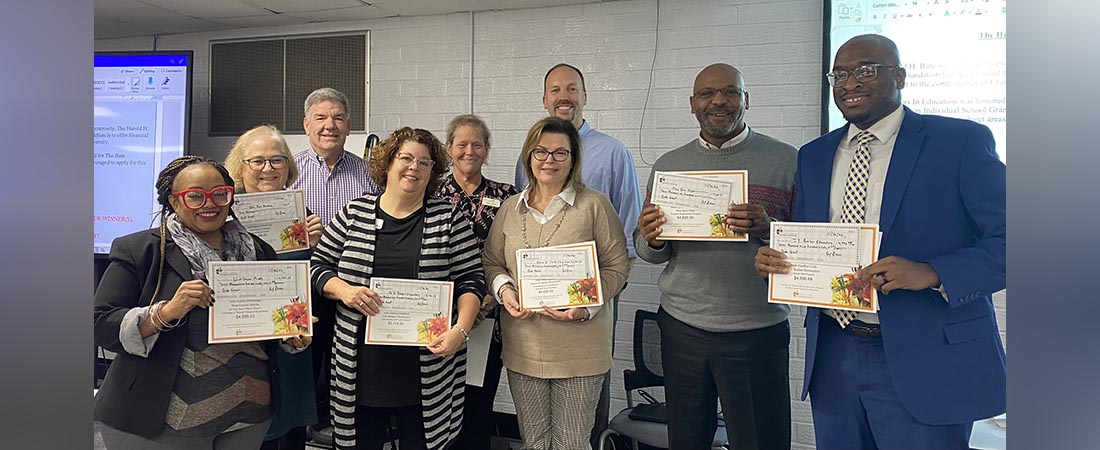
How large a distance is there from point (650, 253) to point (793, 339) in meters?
1.55

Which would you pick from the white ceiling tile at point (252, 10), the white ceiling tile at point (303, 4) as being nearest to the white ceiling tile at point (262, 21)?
the white ceiling tile at point (252, 10)

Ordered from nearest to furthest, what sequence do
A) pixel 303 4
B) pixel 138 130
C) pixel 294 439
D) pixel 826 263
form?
1. pixel 826 263
2. pixel 294 439
3. pixel 303 4
4. pixel 138 130

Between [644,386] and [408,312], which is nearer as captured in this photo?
[408,312]

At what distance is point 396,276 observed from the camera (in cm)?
243

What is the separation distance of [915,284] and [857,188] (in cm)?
32

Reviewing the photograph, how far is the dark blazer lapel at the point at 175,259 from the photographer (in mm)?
1984

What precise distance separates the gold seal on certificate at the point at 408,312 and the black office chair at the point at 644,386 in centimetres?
112

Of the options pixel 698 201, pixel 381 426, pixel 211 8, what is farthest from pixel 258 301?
pixel 211 8

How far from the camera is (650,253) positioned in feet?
8.50

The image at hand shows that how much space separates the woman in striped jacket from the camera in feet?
7.93

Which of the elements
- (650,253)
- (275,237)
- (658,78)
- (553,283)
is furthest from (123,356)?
(658,78)

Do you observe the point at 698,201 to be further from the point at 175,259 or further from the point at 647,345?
the point at 175,259

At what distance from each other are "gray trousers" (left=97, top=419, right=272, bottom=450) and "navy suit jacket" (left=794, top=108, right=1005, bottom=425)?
1.80 m

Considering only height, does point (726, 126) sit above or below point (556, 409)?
above
